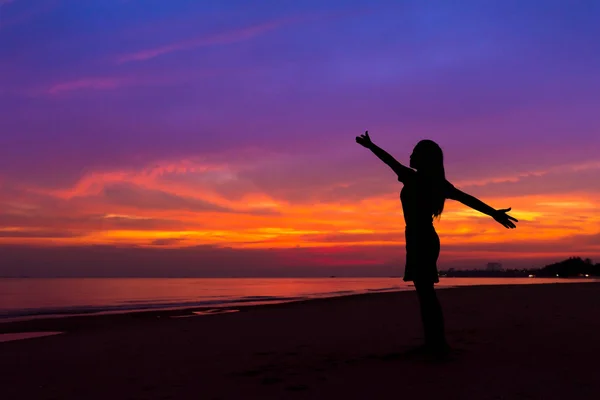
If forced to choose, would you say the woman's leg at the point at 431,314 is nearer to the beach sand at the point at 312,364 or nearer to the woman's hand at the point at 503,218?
the beach sand at the point at 312,364

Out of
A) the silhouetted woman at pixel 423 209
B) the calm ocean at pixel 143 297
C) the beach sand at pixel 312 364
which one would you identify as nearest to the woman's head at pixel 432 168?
the silhouetted woman at pixel 423 209

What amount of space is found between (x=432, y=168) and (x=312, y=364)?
281 cm

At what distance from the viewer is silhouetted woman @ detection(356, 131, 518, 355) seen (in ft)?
20.8

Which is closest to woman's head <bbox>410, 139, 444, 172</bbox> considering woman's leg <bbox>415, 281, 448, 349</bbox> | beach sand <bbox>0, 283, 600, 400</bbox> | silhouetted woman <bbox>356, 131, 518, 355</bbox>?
silhouetted woman <bbox>356, 131, 518, 355</bbox>

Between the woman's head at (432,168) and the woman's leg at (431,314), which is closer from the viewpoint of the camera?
the woman's head at (432,168)

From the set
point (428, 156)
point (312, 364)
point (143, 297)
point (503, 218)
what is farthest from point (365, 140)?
point (143, 297)

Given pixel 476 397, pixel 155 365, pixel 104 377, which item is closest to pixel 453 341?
pixel 476 397

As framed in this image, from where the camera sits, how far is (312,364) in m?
6.55

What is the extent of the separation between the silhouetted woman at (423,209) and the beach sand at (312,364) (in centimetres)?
85

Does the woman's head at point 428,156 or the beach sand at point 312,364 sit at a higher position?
the woman's head at point 428,156

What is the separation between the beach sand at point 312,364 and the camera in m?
5.14

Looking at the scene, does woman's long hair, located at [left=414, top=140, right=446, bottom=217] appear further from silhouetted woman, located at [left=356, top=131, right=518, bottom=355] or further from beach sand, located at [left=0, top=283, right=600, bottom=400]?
beach sand, located at [left=0, top=283, right=600, bottom=400]

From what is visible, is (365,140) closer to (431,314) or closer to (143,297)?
(431,314)

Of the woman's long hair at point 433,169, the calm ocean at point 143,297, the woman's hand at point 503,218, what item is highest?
the woman's long hair at point 433,169
